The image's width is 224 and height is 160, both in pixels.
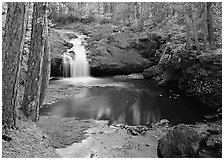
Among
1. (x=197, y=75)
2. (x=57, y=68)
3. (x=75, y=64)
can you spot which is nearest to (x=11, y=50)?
(x=197, y=75)

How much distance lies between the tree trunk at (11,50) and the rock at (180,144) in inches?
167

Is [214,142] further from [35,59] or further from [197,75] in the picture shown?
[197,75]

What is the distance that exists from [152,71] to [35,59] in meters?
14.7

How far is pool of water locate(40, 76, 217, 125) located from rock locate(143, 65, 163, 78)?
2512 millimetres

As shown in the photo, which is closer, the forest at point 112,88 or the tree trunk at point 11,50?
the tree trunk at point 11,50

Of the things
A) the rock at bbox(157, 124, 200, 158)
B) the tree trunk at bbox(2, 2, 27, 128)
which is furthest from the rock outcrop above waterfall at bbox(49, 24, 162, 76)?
the tree trunk at bbox(2, 2, 27, 128)

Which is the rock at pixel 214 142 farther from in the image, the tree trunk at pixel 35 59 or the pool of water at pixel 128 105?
the tree trunk at pixel 35 59

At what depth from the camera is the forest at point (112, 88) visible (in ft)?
20.5

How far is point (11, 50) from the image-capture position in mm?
5637

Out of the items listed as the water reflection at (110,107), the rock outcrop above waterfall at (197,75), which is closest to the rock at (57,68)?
the water reflection at (110,107)

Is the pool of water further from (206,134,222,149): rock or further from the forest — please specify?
(206,134,222,149): rock

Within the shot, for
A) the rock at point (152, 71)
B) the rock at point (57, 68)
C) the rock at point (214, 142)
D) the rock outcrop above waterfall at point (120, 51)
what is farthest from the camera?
the rock outcrop above waterfall at point (120, 51)

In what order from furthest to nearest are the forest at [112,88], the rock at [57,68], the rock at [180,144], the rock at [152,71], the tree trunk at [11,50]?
the rock at [152,71]
the rock at [57,68]
the rock at [180,144]
the forest at [112,88]
the tree trunk at [11,50]

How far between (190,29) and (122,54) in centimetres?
759
